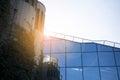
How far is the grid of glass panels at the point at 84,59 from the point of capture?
20.0 metres

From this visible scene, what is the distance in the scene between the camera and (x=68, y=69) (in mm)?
20516

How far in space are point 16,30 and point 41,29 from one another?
537 cm

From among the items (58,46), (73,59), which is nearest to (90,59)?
(73,59)

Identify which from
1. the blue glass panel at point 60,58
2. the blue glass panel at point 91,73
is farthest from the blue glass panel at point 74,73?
the blue glass panel at point 60,58

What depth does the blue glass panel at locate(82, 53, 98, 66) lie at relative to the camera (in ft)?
67.9

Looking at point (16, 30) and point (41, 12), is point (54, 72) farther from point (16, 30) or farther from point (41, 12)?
point (16, 30)

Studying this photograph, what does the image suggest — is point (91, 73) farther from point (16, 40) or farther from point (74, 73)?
point (16, 40)

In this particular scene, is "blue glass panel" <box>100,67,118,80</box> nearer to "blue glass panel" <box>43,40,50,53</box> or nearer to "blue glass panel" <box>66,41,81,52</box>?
"blue glass panel" <box>66,41,81,52</box>

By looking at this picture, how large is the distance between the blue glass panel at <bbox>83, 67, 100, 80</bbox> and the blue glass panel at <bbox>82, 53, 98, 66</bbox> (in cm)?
62

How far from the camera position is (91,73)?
2008cm

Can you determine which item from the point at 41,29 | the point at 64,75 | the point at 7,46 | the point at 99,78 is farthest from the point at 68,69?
the point at 7,46

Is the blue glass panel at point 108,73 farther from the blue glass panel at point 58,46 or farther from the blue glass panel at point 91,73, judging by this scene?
the blue glass panel at point 58,46

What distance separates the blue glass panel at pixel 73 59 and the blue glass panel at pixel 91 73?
1.13 m

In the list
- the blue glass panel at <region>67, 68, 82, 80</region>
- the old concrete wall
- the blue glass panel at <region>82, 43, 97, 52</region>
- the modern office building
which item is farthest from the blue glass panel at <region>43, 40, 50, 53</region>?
the old concrete wall
